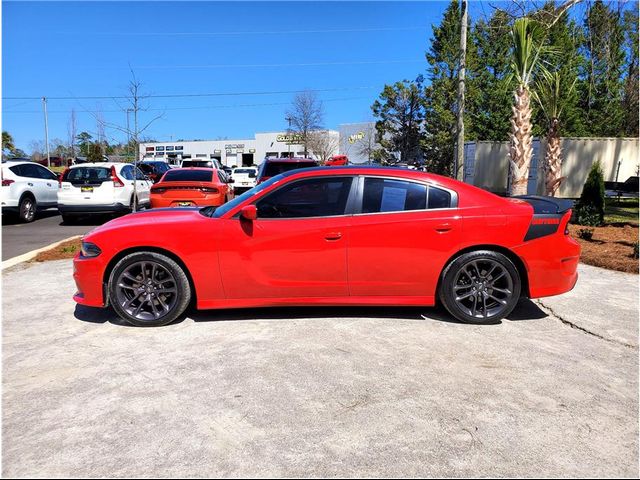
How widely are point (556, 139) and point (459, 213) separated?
961 centimetres

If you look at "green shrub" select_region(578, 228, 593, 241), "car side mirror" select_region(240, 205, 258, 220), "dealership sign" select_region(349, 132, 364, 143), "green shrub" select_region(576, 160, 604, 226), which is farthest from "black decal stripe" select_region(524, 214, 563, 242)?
"dealership sign" select_region(349, 132, 364, 143)

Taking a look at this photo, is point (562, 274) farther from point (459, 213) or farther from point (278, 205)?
point (278, 205)

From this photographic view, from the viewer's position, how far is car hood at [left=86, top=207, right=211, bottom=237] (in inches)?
183

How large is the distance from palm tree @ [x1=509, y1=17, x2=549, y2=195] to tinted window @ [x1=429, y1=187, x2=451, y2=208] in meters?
7.08

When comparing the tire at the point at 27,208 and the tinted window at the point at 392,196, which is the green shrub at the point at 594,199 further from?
the tire at the point at 27,208

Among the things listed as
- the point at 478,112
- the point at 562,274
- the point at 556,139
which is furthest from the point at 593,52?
the point at 562,274

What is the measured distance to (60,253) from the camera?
27.4 ft

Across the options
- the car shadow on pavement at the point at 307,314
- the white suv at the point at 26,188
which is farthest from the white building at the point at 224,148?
the car shadow on pavement at the point at 307,314

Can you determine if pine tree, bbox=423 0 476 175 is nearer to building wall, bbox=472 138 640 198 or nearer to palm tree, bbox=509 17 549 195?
building wall, bbox=472 138 640 198

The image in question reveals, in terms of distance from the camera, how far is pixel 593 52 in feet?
93.9

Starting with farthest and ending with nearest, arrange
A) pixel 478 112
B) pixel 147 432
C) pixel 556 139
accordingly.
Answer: pixel 478 112 → pixel 556 139 → pixel 147 432

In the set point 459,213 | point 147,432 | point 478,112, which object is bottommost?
point 147,432

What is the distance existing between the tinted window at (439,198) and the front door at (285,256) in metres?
0.89

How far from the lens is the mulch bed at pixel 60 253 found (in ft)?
26.5
